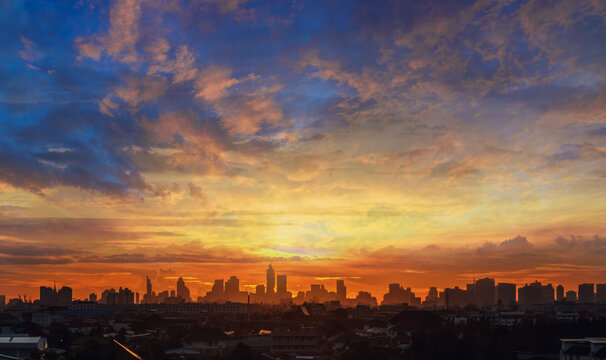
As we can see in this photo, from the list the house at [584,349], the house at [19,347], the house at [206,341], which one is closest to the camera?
the house at [19,347]

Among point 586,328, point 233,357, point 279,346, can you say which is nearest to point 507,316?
point 586,328

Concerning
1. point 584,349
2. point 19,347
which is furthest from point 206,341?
point 584,349

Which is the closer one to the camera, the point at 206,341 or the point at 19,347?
the point at 19,347

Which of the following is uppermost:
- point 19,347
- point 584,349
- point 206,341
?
point 19,347

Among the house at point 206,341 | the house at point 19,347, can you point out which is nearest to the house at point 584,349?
the house at point 206,341

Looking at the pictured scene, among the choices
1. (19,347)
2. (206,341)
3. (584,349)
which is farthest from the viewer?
(206,341)

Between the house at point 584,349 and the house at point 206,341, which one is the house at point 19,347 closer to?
the house at point 206,341

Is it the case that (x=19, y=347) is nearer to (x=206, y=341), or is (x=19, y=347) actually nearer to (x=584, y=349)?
(x=206, y=341)

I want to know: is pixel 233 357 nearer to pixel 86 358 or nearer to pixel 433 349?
pixel 86 358

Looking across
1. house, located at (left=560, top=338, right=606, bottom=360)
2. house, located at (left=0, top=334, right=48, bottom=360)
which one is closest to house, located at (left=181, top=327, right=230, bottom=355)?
house, located at (left=0, top=334, right=48, bottom=360)

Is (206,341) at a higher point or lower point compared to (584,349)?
lower

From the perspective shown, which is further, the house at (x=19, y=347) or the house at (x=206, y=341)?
the house at (x=206, y=341)

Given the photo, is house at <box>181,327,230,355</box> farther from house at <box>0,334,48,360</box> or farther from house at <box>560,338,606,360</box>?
house at <box>560,338,606,360</box>
